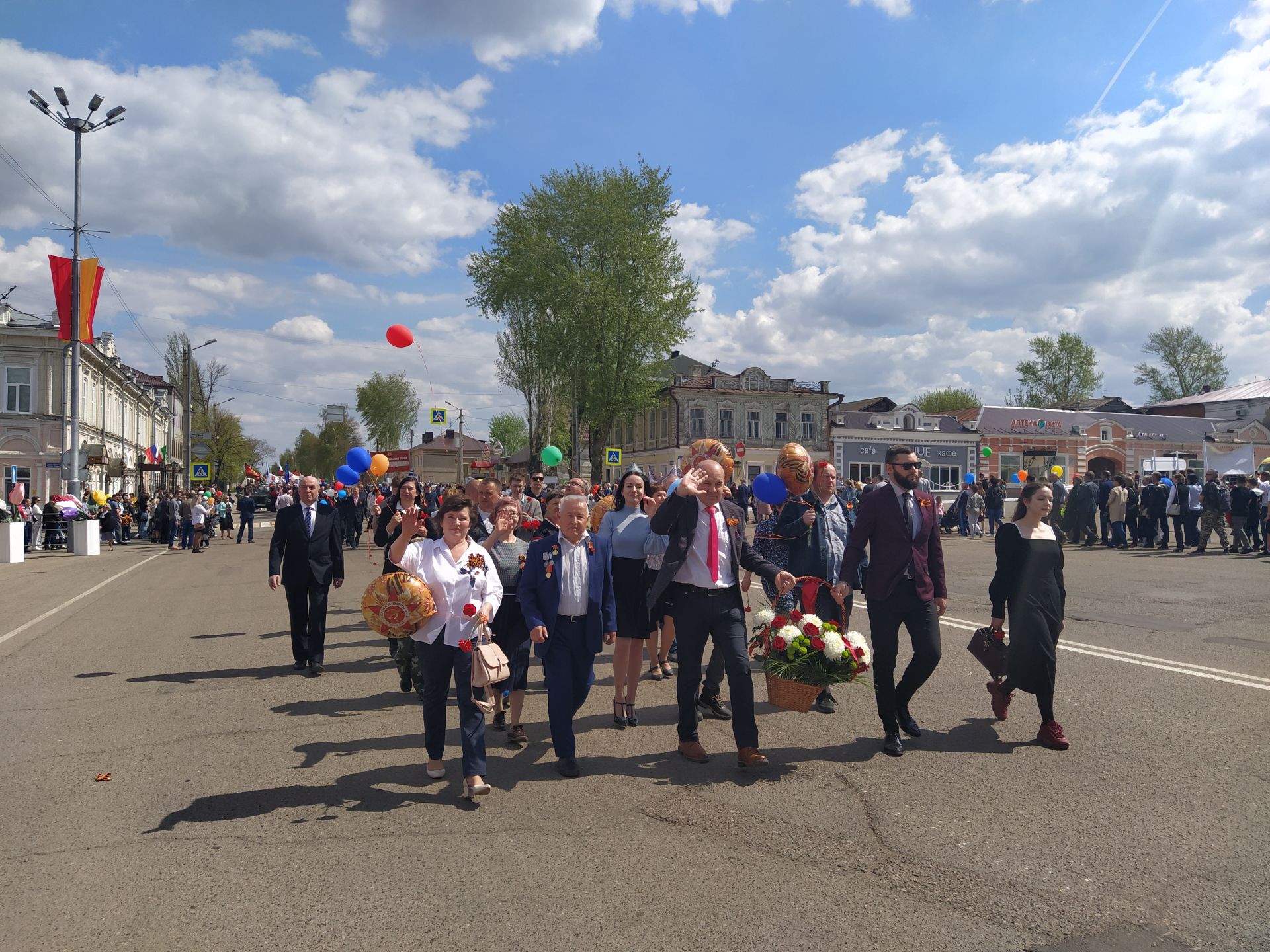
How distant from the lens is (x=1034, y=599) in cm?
565

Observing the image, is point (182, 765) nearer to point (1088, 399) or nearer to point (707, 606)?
point (707, 606)

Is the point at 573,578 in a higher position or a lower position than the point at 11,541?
higher

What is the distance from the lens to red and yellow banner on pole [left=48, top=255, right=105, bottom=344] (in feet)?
77.9

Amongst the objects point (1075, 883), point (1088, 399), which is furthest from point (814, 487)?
point (1088, 399)

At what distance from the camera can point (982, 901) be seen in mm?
3525

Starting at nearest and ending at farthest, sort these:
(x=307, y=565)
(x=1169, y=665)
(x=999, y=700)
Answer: (x=999, y=700) → (x=1169, y=665) → (x=307, y=565)

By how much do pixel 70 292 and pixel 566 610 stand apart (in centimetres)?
2494

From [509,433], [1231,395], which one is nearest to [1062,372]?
[1231,395]

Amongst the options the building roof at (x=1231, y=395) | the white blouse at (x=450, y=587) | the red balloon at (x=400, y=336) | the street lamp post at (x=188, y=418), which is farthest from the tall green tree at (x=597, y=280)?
the building roof at (x=1231, y=395)

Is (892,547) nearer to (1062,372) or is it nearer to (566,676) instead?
(566,676)

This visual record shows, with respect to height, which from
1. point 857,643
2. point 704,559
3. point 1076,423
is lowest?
point 857,643

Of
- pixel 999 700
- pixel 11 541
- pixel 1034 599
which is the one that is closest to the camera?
pixel 1034 599

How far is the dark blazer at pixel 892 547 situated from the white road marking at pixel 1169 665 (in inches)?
134

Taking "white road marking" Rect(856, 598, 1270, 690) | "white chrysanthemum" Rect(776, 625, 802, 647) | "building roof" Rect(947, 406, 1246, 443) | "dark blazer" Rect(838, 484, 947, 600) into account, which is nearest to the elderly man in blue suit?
"white chrysanthemum" Rect(776, 625, 802, 647)
